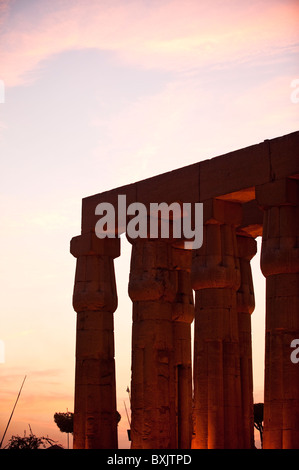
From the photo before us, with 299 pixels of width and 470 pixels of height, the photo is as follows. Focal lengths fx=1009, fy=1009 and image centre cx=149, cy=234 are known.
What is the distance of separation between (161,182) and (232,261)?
3.66 metres

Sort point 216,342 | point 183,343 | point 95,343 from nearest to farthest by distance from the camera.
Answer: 1. point 216,342
2. point 95,343
3. point 183,343

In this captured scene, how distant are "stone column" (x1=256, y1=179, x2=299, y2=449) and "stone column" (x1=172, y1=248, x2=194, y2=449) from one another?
6.17 m

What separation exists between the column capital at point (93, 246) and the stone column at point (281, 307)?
7.38 meters

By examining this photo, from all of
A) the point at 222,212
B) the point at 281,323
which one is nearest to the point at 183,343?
the point at 222,212

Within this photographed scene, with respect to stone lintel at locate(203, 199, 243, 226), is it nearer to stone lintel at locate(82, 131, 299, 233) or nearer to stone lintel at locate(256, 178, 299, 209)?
stone lintel at locate(82, 131, 299, 233)

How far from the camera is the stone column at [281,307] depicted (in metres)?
26.8

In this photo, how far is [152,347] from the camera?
31766 millimetres

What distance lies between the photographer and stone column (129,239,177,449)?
102ft

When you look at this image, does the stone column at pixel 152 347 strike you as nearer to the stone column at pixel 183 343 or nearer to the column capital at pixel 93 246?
the stone column at pixel 183 343

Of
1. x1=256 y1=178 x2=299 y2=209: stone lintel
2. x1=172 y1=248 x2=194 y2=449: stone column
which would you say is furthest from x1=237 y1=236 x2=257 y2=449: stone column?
x1=256 y1=178 x2=299 y2=209: stone lintel

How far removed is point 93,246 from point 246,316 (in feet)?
19.0

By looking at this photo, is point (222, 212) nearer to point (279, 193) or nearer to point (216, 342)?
point (279, 193)
